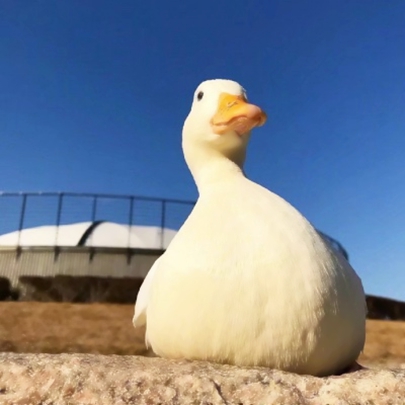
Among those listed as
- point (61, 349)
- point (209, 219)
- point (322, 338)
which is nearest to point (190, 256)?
point (209, 219)

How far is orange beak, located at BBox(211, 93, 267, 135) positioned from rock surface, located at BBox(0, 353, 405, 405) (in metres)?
1.24

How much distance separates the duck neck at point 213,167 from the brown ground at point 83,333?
4.81 meters

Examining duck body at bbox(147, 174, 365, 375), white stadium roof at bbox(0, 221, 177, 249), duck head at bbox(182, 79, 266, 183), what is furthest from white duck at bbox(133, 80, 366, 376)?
white stadium roof at bbox(0, 221, 177, 249)

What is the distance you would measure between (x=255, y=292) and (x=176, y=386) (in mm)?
474

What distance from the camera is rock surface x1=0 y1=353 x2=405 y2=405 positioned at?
1764 millimetres

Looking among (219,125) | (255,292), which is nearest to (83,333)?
(219,125)

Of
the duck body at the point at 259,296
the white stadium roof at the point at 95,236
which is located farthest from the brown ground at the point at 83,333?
the white stadium roof at the point at 95,236

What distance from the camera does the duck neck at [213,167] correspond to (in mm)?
2725

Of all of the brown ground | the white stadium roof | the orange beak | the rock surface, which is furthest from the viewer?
the white stadium roof

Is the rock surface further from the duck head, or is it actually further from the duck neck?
the duck head

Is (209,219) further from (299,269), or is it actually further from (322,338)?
(322,338)

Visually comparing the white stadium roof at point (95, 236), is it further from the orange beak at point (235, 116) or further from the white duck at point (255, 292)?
the white duck at point (255, 292)

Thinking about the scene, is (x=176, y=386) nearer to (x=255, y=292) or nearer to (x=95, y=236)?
(x=255, y=292)

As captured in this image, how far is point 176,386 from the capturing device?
1.82 metres
